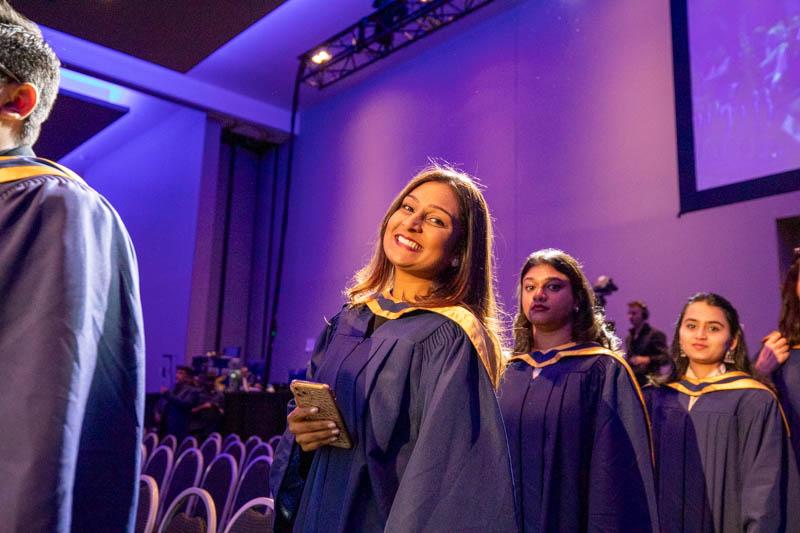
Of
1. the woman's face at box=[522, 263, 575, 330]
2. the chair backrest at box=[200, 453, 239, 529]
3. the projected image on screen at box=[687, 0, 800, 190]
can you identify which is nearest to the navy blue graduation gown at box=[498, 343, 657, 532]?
the woman's face at box=[522, 263, 575, 330]

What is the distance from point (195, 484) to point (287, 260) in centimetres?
973

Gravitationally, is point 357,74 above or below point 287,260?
above

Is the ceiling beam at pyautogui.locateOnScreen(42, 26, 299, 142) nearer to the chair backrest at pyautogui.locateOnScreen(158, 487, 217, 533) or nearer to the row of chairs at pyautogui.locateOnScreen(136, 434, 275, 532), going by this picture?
the row of chairs at pyautogui.locateOnScreen(136, 434, 275, 532)

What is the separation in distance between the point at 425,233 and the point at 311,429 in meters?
0.57

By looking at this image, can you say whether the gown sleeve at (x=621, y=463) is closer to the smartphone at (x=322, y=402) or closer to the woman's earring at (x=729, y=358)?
the woman's earring at (x=729, y=358)

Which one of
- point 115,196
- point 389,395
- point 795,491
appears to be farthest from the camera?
point 115,196

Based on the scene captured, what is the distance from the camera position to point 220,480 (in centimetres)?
381

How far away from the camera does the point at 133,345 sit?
3.74ft

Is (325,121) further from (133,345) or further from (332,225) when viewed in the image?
(133,345)

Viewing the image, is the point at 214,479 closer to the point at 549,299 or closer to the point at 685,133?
the point at 549,299

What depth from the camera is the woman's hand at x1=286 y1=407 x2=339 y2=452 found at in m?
1.57

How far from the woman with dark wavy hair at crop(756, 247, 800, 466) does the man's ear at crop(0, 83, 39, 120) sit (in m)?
3.33

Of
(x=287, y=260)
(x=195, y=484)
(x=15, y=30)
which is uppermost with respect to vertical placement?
(x=287, y=260)

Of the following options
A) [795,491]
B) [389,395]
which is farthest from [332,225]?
[389,395]
